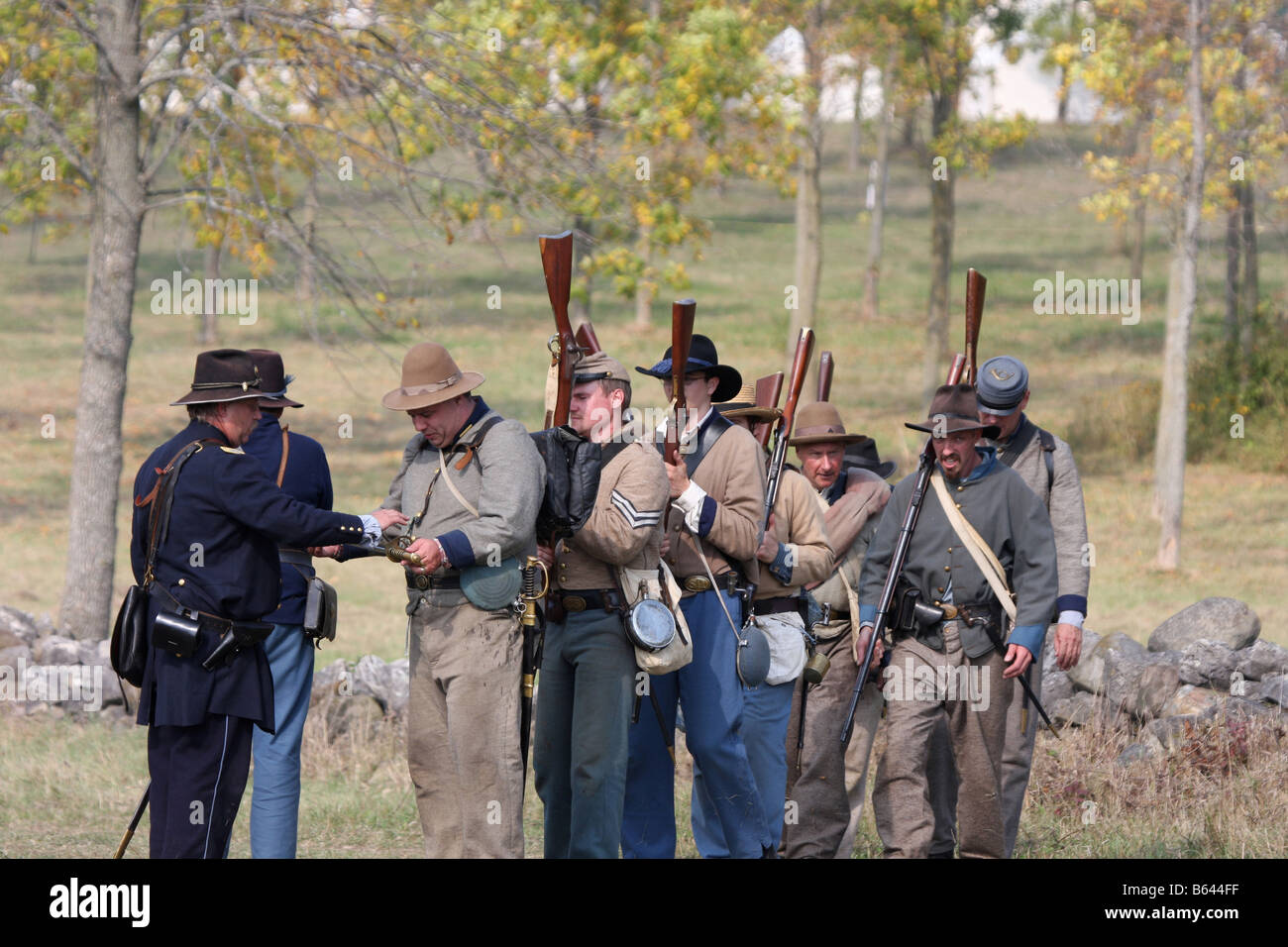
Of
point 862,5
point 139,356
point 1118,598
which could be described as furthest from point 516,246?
point 1118,598

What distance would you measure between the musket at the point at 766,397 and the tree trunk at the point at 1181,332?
9863 millimetres

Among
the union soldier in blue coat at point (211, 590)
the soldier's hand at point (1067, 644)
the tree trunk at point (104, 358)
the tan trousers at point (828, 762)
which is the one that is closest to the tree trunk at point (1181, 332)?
the tan trousers at point (828, 762)

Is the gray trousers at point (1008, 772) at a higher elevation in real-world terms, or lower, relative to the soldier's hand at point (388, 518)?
lower

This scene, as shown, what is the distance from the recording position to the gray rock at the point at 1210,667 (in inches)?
360

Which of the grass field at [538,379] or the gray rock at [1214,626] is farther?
the gray rock at [1214,626]

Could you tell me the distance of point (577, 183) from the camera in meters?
10.7

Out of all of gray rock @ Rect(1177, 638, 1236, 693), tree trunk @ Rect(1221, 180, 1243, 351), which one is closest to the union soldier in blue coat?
gray rock @ Rect(1177, 638, 1236, 693)

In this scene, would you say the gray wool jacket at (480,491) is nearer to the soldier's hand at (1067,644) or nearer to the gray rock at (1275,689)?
the soldier's hand at (1067,644)

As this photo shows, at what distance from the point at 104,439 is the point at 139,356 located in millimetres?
20561

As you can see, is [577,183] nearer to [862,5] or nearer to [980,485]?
[980,485]

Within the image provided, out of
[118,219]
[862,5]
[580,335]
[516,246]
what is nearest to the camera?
[580,335]

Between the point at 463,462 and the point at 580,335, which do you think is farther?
the point at 580,335

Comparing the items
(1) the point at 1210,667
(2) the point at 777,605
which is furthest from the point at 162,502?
(1) the point at 1210,667

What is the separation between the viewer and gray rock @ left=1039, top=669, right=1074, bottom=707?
9477 mm
